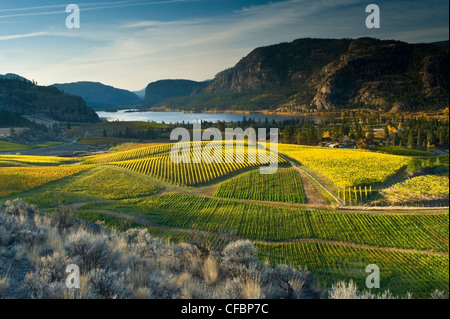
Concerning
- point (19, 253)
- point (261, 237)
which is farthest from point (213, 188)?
point (19, 253)

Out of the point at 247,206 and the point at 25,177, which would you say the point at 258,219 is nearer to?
the point at 247,206

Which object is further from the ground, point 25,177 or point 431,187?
point 431,187

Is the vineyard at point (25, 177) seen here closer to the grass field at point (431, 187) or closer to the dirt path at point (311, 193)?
the dirt path at point (311, 193)

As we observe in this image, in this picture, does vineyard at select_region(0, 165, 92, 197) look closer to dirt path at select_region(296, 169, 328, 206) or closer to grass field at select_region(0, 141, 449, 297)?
grass field at select_region(0, 141, 449, 297)

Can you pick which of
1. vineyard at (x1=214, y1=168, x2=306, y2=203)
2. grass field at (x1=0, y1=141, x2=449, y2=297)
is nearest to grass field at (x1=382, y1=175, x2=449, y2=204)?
grass field at (x1=0, y1=141, x2=449, y2=297)

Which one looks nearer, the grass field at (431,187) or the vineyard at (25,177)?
the grass field at (431,187)

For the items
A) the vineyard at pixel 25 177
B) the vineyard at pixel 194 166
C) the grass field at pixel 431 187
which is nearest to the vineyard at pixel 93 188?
the vineyard at pixel 25 177

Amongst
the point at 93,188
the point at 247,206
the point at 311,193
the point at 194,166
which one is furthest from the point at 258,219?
the point at 93,188
